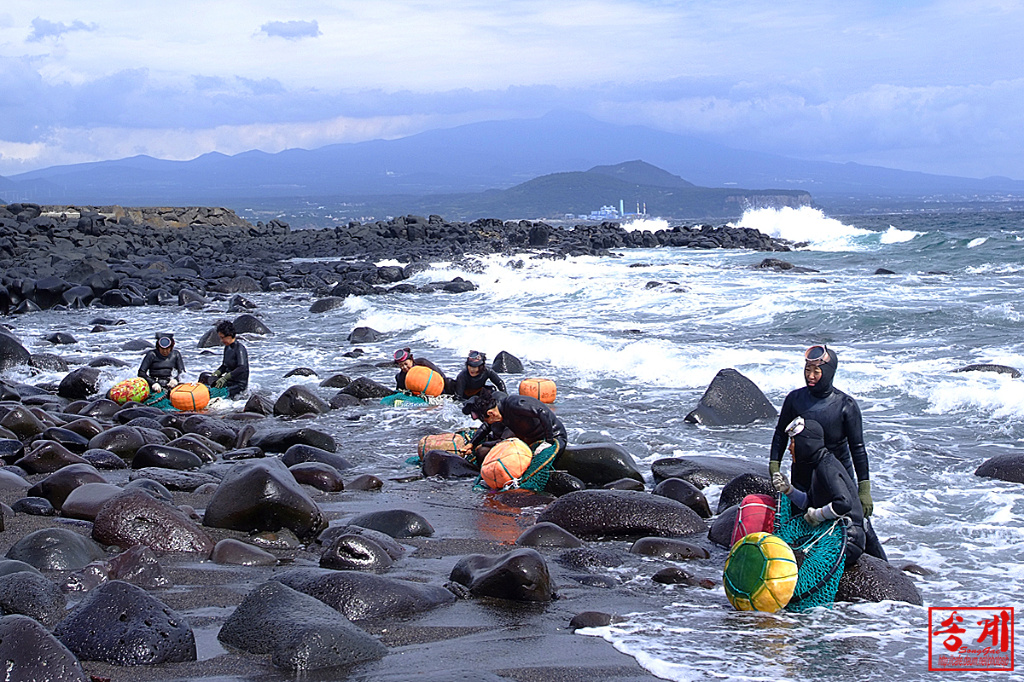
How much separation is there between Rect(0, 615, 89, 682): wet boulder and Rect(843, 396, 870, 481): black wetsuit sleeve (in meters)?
4.54

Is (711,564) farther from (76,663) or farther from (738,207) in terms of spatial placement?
(738,207)

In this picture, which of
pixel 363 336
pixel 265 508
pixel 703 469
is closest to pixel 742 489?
pixel 703 469

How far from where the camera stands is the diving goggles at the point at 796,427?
6.15m

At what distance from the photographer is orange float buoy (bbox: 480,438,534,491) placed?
9367 mm

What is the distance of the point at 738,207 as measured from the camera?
139 meters

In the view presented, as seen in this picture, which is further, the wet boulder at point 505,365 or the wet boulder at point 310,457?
the wet boulder at point 505,365

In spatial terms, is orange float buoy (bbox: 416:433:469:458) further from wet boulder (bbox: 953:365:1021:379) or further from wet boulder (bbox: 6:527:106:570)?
wet boulder (bbox: 953:365:1021:379)

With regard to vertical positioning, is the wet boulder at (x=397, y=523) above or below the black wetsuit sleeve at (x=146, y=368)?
below

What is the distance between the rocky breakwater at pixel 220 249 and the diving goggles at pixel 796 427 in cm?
2556

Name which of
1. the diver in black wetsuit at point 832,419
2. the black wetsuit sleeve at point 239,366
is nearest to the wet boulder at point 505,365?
the black wetsuit sleeve at point 239,366

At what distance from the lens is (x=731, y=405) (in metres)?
12.3

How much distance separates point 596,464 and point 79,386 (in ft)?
30.9

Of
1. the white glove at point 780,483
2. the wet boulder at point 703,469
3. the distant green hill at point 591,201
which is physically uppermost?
the distant green hill at point 591,201

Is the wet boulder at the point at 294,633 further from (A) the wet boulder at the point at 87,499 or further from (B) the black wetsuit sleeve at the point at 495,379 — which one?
(B) the black wetsuit sleeve at the point at 495,379
